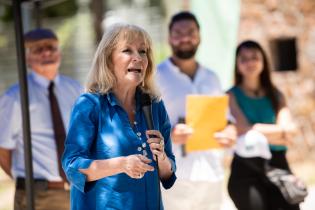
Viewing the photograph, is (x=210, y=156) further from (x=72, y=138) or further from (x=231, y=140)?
(x=72, y=138)

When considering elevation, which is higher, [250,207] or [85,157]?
[85,157]

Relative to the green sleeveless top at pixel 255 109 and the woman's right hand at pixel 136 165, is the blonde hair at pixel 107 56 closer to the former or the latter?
the woman's right hand at pixel 136 165

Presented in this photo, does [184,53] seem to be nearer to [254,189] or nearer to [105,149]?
[254,189]

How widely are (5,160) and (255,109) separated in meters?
1.75

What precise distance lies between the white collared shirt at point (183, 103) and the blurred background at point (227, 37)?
783mm

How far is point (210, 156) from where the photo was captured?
4.78 meters

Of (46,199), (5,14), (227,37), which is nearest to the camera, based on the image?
(46,199)

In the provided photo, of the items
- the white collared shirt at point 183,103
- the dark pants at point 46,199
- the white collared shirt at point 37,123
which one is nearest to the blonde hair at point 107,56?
the white collared shirt at point 183,103

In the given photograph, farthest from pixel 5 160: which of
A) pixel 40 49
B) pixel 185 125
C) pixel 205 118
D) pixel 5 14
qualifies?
pixel 5 14

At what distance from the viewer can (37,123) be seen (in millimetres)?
4828

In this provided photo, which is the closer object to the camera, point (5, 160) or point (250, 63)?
point (5, 160)

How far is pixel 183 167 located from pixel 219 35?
164 centimetres

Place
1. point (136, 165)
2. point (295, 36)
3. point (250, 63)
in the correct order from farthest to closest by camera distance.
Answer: point (295, 36)
point (250, 63)
point (136, 165)

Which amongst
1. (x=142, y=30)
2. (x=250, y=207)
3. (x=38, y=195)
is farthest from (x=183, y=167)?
(x=142, y=30)
